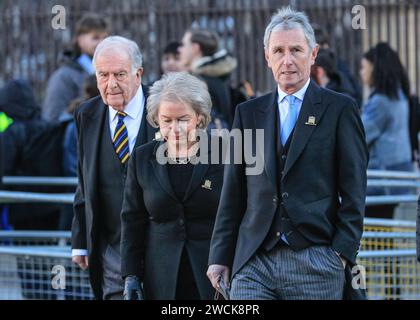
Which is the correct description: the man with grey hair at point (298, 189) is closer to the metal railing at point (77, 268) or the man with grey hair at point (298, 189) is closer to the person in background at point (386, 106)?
the metal railing at point (77, 268)

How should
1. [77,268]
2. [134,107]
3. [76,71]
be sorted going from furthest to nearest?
[76,71]
[77,268]
[134,107]

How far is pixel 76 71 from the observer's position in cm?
1077

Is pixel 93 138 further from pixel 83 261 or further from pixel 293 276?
pixel 293 276

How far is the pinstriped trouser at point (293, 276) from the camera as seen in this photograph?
17.2 ft

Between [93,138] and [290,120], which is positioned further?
[93,138]

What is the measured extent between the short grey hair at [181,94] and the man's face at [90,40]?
467cm

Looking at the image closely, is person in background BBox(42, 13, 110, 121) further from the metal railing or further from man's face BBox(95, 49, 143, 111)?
man's face BBox(95, 49, 143, 111)

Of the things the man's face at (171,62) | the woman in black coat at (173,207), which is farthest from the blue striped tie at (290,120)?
the man's face at (171,62)

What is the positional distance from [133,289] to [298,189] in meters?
1.20

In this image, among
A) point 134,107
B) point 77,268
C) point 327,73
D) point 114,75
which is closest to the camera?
point 114,75

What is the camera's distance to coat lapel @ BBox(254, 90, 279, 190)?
17.5 ft

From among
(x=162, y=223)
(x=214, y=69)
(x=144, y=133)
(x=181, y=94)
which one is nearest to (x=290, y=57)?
(x=181, y=94)

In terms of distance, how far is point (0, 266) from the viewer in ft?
28.6

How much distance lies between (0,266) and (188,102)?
133 inches
